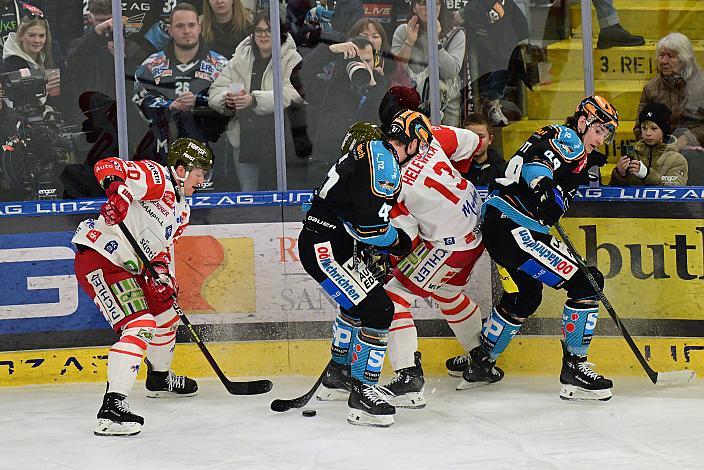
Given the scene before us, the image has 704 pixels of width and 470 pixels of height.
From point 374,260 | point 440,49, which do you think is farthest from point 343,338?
point 440,49

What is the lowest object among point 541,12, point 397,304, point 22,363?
point 22,363

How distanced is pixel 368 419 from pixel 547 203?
1243 millimetres

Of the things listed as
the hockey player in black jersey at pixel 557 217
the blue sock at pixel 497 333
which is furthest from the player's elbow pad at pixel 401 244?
the blue sock at pixel 497 333

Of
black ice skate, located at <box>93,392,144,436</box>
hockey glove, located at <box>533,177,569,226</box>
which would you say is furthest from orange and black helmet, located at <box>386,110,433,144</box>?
black ice skate, located at <box>93,392,144,436</box>

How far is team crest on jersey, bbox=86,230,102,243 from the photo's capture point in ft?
15.6

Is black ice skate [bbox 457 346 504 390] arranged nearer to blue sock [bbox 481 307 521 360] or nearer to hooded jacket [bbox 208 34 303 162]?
blue sock [bbox 481 307 521 360]

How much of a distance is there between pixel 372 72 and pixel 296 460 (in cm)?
237

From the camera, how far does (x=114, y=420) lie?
14.8 ft

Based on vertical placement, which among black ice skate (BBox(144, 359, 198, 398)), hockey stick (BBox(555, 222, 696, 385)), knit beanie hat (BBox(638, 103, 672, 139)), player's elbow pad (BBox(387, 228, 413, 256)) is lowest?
black ice skate (BBox(144, 359, 198, 398))

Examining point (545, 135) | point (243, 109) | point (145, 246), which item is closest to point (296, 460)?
point (145, 246)

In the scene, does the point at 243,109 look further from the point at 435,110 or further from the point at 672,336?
the point at 672,336

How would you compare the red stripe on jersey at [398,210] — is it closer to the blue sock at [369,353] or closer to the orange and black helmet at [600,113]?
the blue sock at [369,353]

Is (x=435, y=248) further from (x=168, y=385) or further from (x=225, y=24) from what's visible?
(x=225, y=24)

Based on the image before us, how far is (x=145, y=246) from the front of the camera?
4.88 metres
